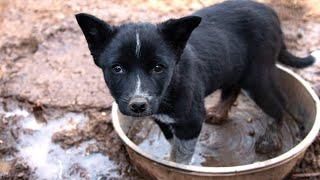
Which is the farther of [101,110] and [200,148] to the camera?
[101,110]

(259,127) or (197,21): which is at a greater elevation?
(197,21)

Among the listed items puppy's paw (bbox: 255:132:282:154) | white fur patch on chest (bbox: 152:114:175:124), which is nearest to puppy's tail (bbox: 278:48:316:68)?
puppy's paw (bbox: 255:132:282:154)

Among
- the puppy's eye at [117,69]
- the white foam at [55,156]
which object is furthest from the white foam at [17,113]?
the puppy's eye at [117,69]

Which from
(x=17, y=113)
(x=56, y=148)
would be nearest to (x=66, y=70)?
(x=17, y=113)

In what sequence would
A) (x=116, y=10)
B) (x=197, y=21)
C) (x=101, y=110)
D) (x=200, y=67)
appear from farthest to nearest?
(x=116, y=10)
(x=101, y=110)
(x=200, y=67)
(x=197, y=21)

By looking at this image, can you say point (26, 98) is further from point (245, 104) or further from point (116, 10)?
point (245, 104)

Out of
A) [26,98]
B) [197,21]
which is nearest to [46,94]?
[26,98]

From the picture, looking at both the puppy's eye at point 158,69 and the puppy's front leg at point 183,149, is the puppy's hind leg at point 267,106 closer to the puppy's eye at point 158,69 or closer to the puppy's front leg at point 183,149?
the puppy's front leg at point 183,149
